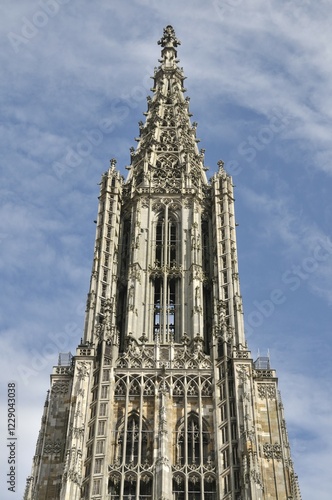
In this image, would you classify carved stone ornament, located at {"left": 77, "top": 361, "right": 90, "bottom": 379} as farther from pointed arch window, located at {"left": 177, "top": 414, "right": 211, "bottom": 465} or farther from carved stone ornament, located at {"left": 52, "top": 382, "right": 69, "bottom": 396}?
pointed arch window, located at {"left": 177, "top": 414, "right": 211, "bottom": 465}

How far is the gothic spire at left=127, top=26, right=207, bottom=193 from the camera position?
5641 cm

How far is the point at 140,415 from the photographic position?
42250 millimetres

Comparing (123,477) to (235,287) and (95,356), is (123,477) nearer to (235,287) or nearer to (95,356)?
(95,356)

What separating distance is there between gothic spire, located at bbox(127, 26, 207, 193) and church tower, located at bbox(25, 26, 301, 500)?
215 millimetres

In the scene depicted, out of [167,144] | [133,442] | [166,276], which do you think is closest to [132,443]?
[133,442]

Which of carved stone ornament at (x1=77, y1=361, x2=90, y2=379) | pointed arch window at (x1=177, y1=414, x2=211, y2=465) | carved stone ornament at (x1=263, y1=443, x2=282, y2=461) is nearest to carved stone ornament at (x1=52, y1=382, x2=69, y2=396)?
carved stone ornament at (x1=77, y1=361, x2=90, y2=379)

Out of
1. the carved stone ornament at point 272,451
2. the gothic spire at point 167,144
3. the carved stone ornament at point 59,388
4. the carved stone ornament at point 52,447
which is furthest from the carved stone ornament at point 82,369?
the gothic spire at point 167,144

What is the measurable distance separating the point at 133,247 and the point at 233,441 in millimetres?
14979

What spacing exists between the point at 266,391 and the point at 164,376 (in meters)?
5.38

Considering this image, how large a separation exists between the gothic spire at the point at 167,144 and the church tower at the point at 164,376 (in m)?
0.22

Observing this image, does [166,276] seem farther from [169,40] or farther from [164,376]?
[169,40]

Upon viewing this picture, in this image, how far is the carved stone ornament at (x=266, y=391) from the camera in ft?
145

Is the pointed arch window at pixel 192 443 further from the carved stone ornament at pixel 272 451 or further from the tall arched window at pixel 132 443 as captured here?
the carved stone ornament at pixel 272 451

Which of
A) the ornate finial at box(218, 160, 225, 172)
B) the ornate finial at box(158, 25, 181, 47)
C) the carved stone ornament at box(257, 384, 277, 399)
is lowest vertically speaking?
the carved stone ornament at box(257, 384, 277, 399)
